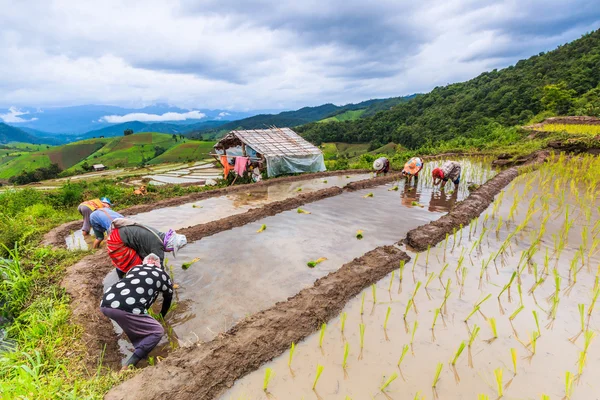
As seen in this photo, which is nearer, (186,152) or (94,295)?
(94,295)

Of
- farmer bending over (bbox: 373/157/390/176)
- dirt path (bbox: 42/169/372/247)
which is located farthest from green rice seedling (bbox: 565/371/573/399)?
farmer bending over (bbox: 373/157/390/176)

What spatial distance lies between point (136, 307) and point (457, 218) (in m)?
6.97

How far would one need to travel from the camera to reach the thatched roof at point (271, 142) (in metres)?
16.3

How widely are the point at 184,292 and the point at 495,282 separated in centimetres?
496

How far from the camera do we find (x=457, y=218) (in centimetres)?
705

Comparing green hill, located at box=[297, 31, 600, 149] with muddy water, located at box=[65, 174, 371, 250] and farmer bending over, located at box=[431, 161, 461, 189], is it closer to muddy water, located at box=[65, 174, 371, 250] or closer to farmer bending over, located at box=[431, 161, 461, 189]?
farmer bending over, located at box=[431, 161, 461, 189]

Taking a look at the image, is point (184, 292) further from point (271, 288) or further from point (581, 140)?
point (581, 140)

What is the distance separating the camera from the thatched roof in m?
16.3

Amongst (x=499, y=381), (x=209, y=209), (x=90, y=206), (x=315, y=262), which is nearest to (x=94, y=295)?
(x=90, y=206)

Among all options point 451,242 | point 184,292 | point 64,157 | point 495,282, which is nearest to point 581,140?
point 451,242

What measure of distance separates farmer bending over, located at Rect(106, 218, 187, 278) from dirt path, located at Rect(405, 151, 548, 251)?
14.9 ft

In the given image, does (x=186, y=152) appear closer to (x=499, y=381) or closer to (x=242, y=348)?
(x=242, y=348)

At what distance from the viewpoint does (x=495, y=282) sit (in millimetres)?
4469

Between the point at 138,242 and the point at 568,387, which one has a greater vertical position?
the point at 138,242
